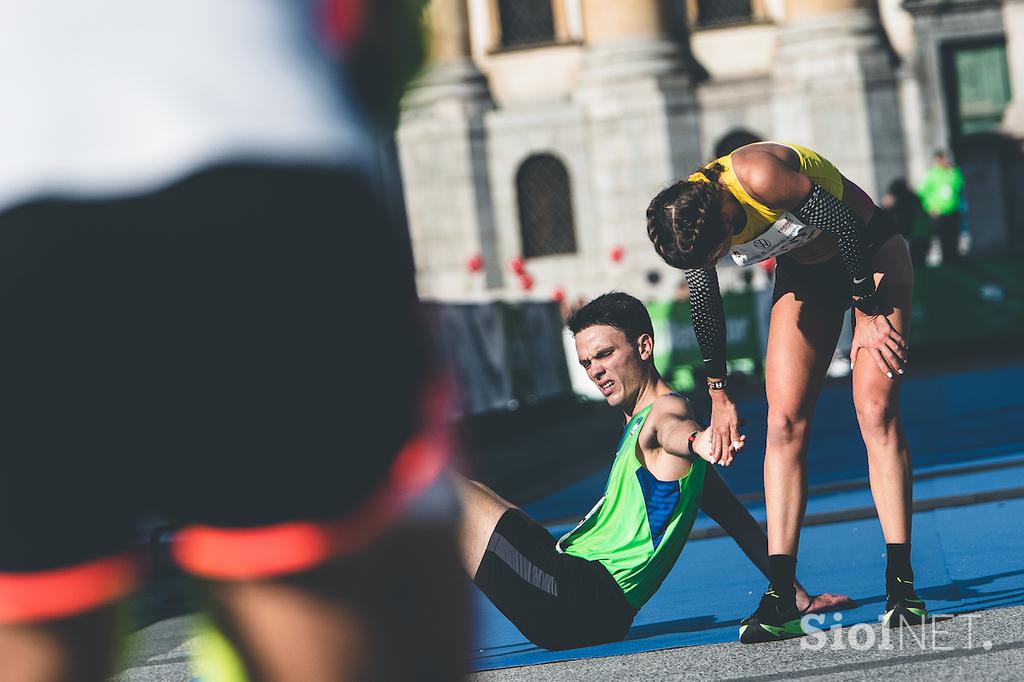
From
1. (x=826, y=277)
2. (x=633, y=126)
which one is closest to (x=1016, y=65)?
(x=633, y=126)

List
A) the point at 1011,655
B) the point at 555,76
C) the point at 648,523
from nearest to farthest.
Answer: the point at 1011,655, the point at 648,523, the point at 555,76

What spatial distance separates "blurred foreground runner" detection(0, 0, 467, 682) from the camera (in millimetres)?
1386

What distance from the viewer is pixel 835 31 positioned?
30.8 m

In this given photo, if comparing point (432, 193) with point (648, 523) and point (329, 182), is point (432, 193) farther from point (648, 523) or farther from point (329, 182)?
point (329, 182)

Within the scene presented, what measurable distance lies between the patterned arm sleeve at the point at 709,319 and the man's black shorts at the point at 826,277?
0.21 meters

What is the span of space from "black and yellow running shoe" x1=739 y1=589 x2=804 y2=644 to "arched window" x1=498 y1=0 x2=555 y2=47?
29.4m

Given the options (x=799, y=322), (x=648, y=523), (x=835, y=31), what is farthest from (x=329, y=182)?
(x=835, y=31)

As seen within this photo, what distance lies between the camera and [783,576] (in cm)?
489

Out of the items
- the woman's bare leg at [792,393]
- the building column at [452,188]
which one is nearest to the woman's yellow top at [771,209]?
the woman's bare leg at [792,393]

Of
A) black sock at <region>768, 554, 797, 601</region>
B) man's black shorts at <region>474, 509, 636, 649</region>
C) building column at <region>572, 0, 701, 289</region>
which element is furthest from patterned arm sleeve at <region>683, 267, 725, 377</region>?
building column at <region>572, 0, 701, 289</region>

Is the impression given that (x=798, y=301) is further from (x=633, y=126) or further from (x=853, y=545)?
(x=633, y=126)

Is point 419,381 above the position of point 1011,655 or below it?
above

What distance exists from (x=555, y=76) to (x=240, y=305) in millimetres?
32084

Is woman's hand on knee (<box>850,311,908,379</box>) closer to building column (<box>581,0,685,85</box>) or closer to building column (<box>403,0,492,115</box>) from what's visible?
building column (<box>403,0,492,115</box>)
